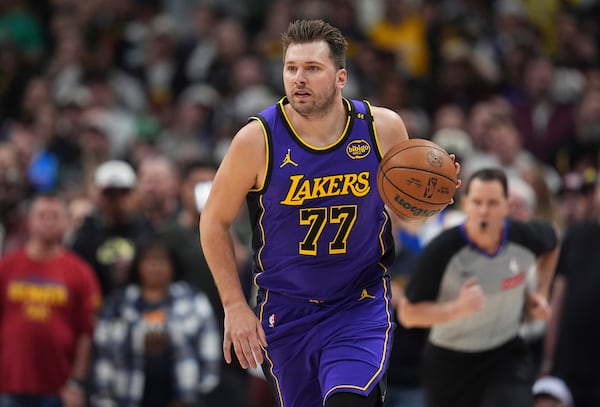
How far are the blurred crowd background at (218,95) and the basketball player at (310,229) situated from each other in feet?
12.0

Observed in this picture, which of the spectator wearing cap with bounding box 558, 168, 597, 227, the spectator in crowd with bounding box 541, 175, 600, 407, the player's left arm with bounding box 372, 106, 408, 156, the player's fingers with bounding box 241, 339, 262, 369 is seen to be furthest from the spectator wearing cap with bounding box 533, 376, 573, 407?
the player's fingers with bounding box 241, 339, 262, 369

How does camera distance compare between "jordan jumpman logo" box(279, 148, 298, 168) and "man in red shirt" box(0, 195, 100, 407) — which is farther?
"man in red shirt" box(0, 195, 100, 407)

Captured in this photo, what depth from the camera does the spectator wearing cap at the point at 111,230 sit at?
10328mm

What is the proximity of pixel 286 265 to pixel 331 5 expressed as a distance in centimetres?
892

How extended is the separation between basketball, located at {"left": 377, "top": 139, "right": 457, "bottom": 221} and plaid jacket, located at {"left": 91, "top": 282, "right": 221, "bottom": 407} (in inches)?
140

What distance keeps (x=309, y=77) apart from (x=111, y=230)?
475 centimetres

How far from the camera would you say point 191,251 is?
9.98 m

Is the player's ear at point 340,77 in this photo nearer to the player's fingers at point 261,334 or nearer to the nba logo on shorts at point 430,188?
the nba logo on shorts at point 430,188

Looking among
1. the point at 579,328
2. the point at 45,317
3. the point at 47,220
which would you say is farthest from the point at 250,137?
the point at 579,328

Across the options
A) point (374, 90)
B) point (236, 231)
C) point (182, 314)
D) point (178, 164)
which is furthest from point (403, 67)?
point (182, 314)

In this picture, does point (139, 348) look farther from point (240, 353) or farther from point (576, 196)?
point (576, 196)

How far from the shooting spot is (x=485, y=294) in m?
7.81

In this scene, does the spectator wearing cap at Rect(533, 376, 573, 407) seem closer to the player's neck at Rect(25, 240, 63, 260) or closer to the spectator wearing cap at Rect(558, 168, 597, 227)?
Result: the spectator wearing cap at Rect(558, 168, 597, 227)

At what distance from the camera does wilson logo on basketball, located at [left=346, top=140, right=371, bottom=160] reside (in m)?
6.23
